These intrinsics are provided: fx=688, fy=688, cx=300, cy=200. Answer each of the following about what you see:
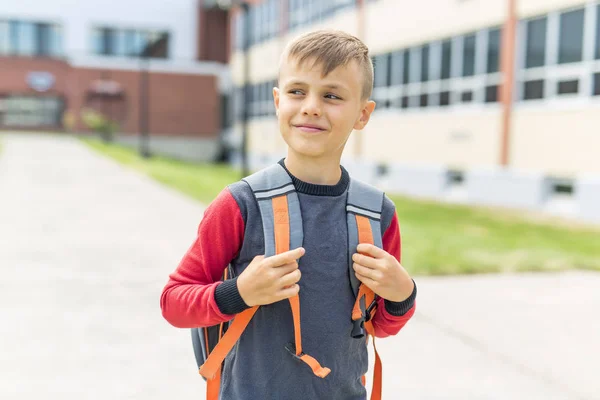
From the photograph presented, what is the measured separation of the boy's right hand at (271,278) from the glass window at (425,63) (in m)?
18.0

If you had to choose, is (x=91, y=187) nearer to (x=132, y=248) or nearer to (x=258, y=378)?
(x=132, y=248)

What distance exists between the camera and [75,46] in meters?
46.0

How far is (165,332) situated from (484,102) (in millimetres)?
13494

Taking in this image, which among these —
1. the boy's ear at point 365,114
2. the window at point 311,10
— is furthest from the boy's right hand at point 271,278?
the window at point 311,10

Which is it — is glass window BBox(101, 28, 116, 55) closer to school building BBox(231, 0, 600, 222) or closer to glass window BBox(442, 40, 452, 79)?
school building BBox(231, 0, 600, 222)

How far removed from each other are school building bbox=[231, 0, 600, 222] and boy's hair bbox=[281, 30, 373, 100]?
12338mm

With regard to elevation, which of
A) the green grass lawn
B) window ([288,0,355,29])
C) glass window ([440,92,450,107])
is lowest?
the green grass lawn

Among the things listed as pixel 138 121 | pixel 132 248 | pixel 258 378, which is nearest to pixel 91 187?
pixel 132 248

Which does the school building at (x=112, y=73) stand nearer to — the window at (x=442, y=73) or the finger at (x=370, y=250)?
the window at (x=442, y=73)

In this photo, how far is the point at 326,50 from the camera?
182 cm

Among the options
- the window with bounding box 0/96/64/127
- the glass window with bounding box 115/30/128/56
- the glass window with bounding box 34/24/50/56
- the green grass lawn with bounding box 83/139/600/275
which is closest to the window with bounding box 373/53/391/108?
the green grass lawn with bounding box 83/139/600/275

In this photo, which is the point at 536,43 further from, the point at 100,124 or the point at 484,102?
the point at 100,124

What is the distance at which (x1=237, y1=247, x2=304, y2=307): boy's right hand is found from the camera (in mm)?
→ 1720

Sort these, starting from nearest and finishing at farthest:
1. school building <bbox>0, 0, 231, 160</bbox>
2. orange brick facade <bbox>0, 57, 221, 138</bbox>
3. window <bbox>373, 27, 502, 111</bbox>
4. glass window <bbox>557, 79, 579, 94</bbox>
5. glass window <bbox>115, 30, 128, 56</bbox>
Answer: glass window <bbox>557, 79, 579, 94</bbox> → window <bbox>373, 27, 502, 111</bbox> → school building <bbox>0, 0, 231, 160</bbox> → orange brick facade <bbox>0, 57, 221, 138</bbox> → glass window <bbox>115, 30, 128, 56</bbox>
